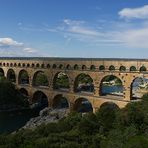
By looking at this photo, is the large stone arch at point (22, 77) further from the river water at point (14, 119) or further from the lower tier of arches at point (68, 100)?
the river water at point (14, 119)

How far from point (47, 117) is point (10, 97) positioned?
1427 centimetres

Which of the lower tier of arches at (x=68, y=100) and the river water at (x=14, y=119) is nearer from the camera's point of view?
the river water at (x=14, y=119)

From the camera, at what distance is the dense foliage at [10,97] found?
67.4 metres

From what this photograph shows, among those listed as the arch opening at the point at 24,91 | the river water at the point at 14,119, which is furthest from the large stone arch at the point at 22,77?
the river water at the point at 14,119

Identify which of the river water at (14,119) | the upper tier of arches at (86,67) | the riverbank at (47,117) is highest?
the upper tier of arches at (86,67)

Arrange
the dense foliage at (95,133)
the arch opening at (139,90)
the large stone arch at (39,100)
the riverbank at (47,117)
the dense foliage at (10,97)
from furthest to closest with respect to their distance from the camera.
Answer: the large stone arch at (39,100), the dense foliage at (10,97), the riverbank at (47,117), the arch opening at (139,90), the dense foliage at (95,133)

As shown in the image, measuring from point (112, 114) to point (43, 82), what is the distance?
162 feet

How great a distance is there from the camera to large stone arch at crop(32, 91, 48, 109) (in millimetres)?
70938

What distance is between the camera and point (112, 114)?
3997 cm

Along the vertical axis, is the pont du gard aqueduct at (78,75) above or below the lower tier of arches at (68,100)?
above

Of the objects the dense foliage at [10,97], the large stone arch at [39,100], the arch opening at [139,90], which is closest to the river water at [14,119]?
the dense foliage at [10,97]

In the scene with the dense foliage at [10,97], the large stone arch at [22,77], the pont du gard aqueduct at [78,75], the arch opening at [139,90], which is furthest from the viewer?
the large stone arch at [22,77]

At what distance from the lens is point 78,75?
60.2m

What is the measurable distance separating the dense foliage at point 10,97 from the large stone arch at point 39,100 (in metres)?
1.86
